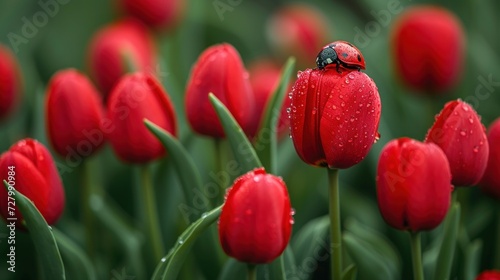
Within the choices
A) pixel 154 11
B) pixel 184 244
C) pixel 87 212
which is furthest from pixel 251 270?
pixel 154 11

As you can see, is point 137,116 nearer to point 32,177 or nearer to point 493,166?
point 32,177

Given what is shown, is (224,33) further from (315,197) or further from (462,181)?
(462,181)

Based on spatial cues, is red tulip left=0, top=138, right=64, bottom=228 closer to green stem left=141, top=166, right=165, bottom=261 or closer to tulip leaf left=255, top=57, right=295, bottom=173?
green stem left=141, top=166, right=165, bottom=261

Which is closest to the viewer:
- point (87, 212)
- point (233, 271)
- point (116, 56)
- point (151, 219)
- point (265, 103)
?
point (233, 271)

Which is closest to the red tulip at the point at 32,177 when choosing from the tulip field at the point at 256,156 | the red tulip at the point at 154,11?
the tulip field at the point at 256,156

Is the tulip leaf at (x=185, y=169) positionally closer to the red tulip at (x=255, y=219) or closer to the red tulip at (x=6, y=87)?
the red tulip at (x=255, y=219)
